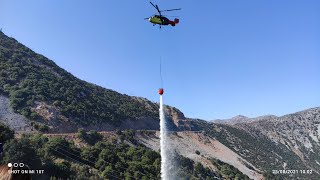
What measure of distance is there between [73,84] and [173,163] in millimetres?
60728

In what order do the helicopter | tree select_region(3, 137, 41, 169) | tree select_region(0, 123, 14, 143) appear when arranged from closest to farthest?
the helicopter
tree select_region(3, 137, 41, 169)
tree select_region(0, 123, 14, 143)

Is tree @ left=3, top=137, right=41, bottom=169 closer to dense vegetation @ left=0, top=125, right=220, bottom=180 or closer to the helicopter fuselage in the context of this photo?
dense vegetation @ left=0, top=125, right=220, bottom=180

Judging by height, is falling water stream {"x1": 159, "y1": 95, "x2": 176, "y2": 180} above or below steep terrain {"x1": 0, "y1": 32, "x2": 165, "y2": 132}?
below

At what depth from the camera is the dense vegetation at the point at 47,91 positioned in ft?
381

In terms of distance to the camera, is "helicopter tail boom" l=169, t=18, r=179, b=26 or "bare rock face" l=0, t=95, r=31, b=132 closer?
"helicopter tail boom" l=169, t=18, r=179, b=26

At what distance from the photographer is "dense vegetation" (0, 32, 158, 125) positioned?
116250 millimetres

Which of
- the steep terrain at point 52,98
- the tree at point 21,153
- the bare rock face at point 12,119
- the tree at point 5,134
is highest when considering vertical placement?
the steep terrain at point 52,98

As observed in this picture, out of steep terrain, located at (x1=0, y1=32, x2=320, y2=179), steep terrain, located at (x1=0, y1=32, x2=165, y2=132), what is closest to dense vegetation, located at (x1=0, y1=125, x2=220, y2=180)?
steep terrain, located at (x1=0, y1=32, x2=320, y2=179)

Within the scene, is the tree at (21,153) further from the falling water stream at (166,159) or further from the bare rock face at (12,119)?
the bare rock face at (12,119)

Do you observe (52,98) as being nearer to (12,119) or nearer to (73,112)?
(73,112)

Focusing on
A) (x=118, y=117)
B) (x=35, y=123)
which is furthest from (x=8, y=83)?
Answer: (x=118, y=117)

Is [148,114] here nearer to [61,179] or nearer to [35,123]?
[35,123]

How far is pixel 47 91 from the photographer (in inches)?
4968

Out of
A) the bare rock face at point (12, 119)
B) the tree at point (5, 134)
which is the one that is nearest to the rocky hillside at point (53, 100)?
the bare rock face at point (12, 119)
